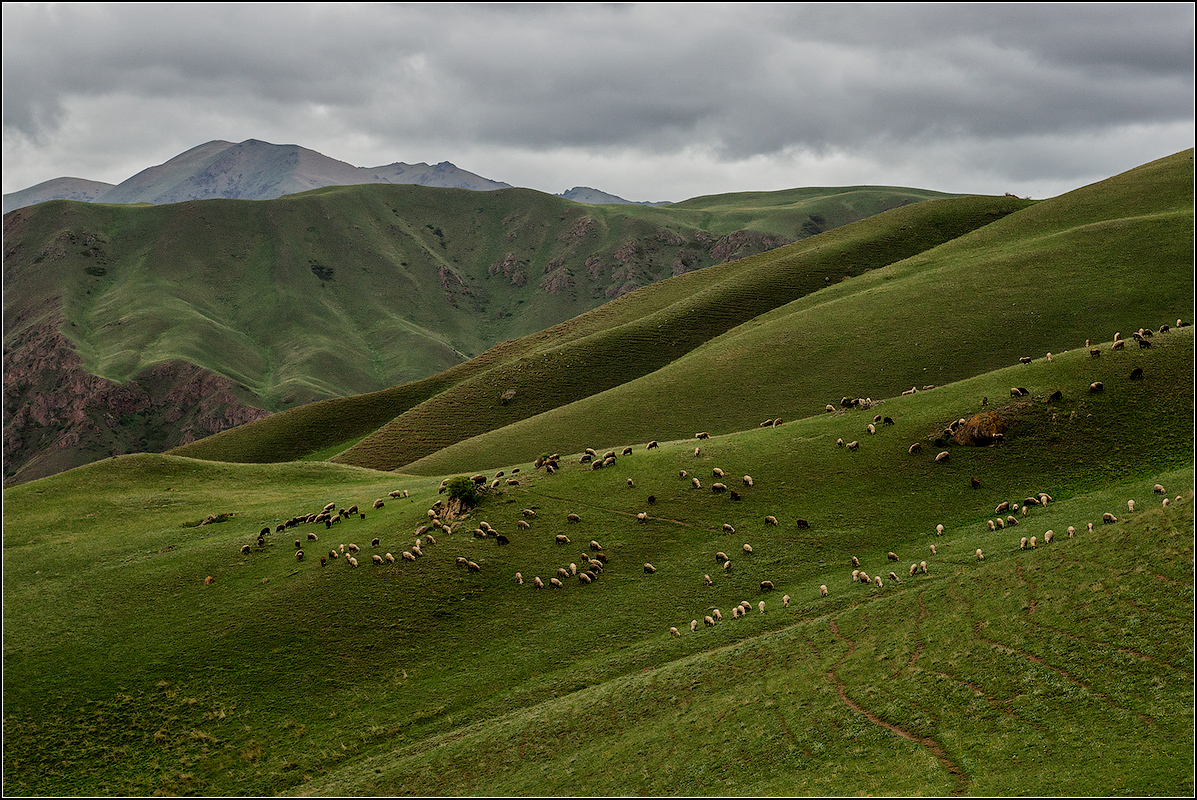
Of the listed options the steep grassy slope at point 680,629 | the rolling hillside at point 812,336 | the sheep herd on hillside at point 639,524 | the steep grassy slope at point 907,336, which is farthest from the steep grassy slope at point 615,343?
the steep grassy slope at point 680,629

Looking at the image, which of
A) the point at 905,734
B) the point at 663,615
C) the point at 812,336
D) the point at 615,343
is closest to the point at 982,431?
the point at 663,615

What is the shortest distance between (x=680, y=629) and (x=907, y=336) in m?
58.2

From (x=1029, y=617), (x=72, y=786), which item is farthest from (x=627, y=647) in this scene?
(x=72, y=786)

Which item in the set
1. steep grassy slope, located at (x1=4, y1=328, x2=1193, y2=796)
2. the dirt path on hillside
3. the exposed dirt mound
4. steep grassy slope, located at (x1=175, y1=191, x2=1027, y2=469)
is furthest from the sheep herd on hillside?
steep grassy slope, located at (x1=175, y1=191, x2=1027, y2=469)

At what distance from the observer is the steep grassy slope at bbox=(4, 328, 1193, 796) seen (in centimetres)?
2064

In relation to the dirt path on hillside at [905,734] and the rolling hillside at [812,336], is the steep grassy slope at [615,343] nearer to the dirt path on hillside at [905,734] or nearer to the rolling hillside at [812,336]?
the rolling hillside at [812,336]

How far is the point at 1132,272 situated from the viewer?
7831 centimetres

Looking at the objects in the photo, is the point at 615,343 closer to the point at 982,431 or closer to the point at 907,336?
the point at 907,336

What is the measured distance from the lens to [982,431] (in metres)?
43.0

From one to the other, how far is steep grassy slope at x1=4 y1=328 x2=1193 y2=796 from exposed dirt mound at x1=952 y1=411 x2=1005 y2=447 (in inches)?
30.3

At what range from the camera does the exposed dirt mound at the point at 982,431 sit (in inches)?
1684

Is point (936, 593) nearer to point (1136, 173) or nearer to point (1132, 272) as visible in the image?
point (1132, 272)

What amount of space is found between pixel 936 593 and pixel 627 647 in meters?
12.4

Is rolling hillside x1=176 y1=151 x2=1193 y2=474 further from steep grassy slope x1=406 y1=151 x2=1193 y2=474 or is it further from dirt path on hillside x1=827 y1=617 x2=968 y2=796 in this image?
dirt path on hillside x1=827 y1=617 x2=968 y2=796
